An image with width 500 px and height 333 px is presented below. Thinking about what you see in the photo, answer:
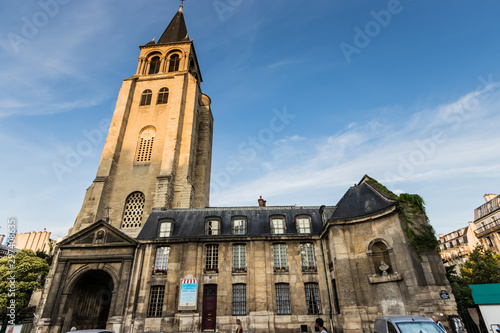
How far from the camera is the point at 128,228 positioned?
2638cm

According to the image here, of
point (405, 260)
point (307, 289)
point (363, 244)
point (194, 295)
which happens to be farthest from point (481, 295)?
point (194, 295)

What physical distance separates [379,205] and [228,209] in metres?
11.1

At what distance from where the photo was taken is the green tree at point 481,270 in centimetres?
2259

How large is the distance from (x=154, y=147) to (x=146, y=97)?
8519mm

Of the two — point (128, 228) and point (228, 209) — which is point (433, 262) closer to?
point (228, 209)

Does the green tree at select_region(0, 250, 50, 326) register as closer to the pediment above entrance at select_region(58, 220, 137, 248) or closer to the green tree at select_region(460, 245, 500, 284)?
the pediment above entrance at select_region(58, 220, 137, 248)

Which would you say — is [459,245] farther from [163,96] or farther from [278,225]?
[163,96]

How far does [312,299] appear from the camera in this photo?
16.5 meters

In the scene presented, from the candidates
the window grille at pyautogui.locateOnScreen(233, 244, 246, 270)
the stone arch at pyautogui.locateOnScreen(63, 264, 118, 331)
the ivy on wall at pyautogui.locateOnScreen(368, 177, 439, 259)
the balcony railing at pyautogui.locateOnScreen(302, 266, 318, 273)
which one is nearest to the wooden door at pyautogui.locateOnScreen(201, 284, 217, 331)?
the window grille at pyautogui.locateOnScreen(233, 244, 246, 270)

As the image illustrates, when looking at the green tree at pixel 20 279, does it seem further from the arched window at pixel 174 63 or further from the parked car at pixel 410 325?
the parked car at pixel 410 325

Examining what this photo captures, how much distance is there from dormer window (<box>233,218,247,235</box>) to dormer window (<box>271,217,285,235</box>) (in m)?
2.00

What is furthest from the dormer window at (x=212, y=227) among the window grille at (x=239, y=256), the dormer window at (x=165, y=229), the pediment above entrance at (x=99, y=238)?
the pediment above entrance at (x=99, y=238)

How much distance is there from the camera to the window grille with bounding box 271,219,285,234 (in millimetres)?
18914

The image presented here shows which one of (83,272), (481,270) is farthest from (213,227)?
(481,270)
